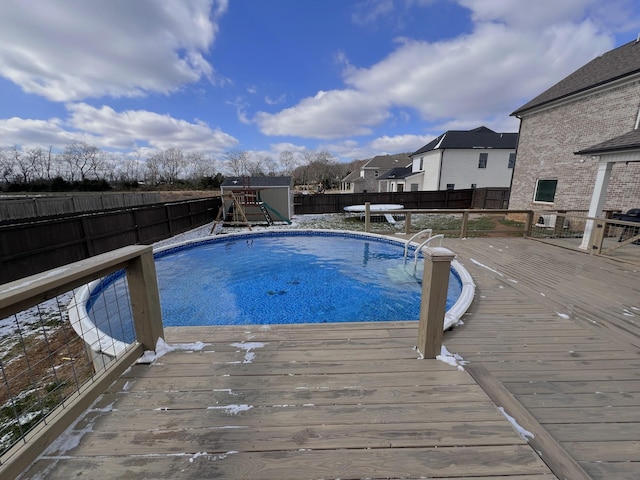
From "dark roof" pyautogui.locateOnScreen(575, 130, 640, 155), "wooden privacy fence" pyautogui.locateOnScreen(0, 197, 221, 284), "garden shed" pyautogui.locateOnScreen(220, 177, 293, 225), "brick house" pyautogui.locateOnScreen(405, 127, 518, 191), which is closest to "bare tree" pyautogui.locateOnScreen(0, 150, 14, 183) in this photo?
"garden shed" pyautogui.locateOnScreen(220, 177, 293, 225)

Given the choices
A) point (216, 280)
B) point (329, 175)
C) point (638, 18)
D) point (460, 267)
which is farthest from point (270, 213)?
point (329, 175)

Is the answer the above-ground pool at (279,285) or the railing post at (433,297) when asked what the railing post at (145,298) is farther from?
the railing post at (433,297)

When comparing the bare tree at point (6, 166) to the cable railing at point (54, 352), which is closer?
the cable railing at point (54, 352)

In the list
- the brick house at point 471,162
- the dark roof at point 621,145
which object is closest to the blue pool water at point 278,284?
the dark roof at point 621,145

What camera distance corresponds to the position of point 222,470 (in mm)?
1302

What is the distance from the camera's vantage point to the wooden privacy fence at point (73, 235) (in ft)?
16.7

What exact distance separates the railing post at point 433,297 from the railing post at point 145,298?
2.13 m

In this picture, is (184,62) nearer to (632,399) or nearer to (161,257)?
(161,257)

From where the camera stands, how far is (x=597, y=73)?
398 inches

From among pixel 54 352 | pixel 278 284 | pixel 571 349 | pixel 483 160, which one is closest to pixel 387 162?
pixel 483 160

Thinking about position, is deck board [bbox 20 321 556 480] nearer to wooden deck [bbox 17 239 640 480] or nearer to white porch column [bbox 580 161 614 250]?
wooden deck [bbox 17 239 640 480]

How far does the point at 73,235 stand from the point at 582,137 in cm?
1685

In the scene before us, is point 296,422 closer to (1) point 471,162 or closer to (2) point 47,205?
(2) point 47,205

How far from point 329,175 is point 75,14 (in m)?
51.7
